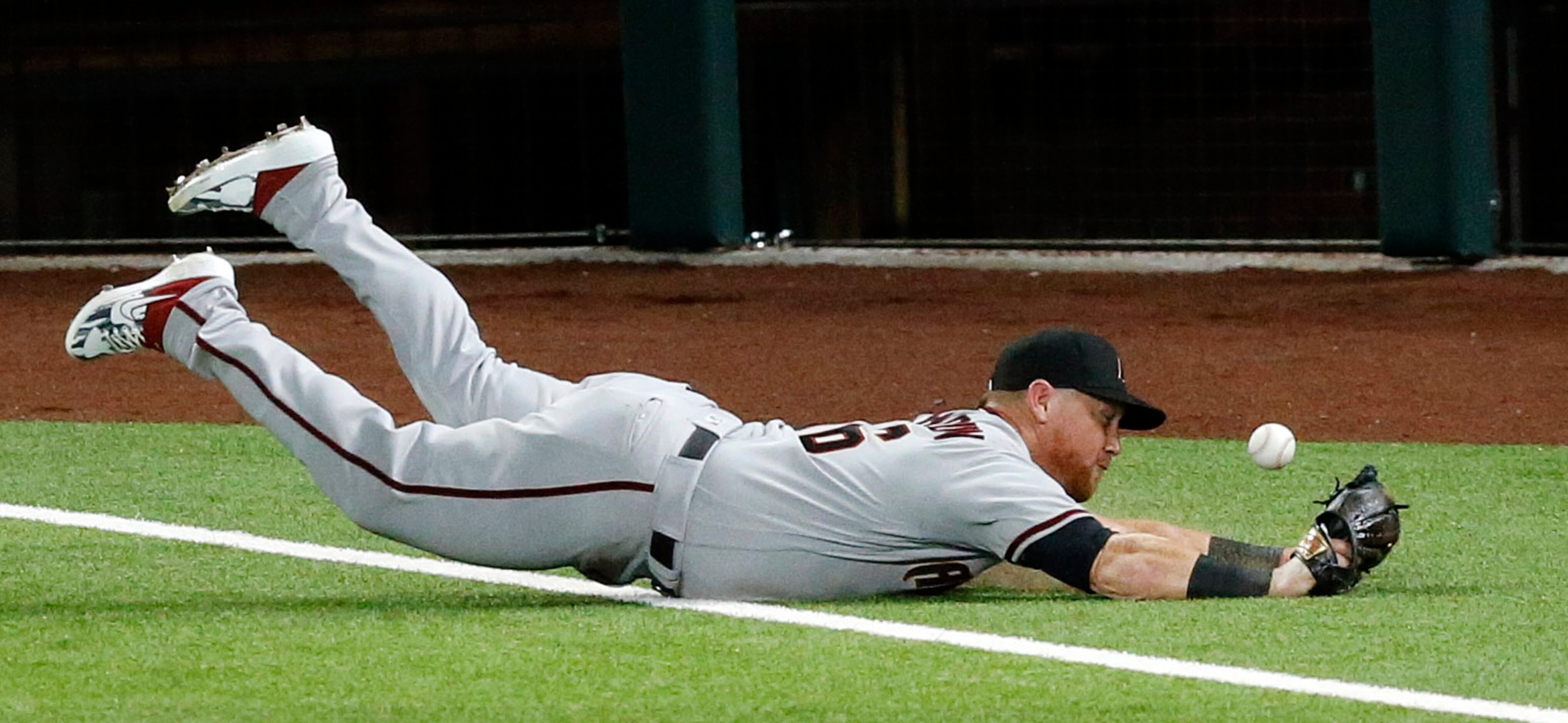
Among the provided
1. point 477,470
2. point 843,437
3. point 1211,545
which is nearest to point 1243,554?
point 1211,545

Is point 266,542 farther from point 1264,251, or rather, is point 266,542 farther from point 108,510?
point 1264,251

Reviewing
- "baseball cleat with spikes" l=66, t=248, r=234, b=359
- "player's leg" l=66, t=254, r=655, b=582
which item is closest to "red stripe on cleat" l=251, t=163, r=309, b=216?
"baseball cleat with spikes" l=66, t=248, r=234, b=359

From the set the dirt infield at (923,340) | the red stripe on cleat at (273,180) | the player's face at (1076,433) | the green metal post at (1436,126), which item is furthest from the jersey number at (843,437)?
the green metal post at (1436,126)

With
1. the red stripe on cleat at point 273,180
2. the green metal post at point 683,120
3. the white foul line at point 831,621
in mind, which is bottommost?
the white foul line at point 831,621

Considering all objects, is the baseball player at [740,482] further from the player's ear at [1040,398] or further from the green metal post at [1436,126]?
the green metal post at [1436,126]

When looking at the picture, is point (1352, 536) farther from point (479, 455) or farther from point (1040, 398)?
point (479, 455)

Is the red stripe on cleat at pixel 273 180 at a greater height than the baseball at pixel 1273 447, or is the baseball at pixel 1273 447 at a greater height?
the red stripe on cleat at pixel 273 180
